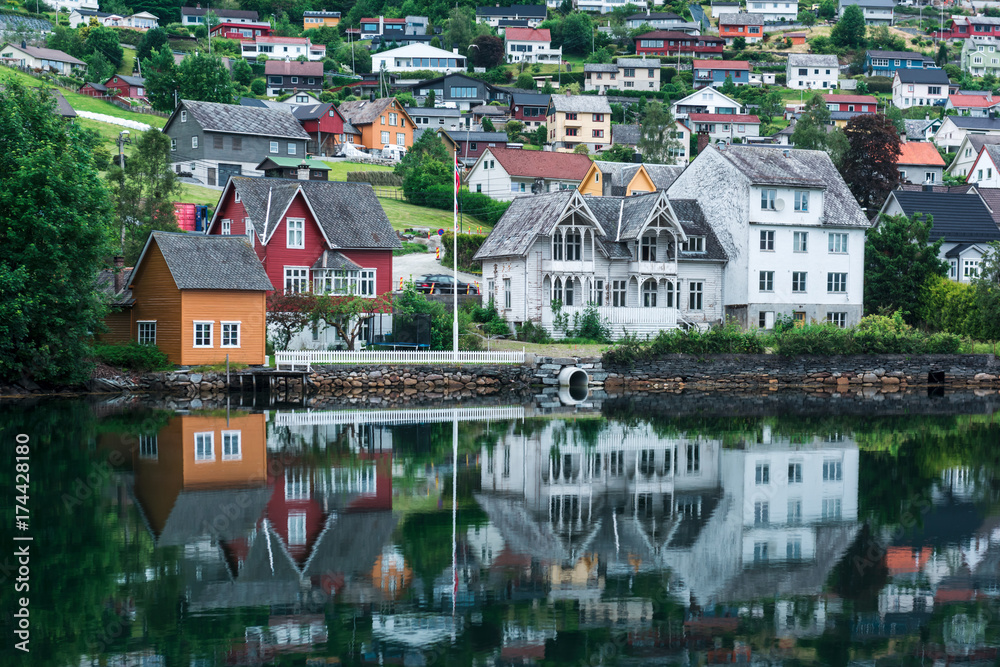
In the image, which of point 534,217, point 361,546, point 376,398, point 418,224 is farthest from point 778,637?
point 418,224

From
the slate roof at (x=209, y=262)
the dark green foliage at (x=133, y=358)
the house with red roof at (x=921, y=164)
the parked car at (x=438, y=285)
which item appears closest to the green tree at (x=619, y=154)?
the house with red roof at (x=921, y=164)

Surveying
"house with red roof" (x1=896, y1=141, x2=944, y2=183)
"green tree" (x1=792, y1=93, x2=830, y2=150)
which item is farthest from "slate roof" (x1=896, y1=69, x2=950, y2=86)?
"green tree" (x1=792, y1=93, x2=830, y2=150)

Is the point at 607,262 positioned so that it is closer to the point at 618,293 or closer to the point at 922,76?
the point at 618,293

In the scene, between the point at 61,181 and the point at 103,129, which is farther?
the point at 103,129

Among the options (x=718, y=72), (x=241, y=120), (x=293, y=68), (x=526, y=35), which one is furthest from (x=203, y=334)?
(x=526, y=35)

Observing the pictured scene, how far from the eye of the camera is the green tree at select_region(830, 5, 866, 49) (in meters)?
190

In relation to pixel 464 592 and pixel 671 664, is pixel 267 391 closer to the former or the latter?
pixel 464 592

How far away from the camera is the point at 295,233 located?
175 ft

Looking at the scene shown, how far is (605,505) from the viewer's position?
66.2ft

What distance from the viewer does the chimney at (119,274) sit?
48.7 metres

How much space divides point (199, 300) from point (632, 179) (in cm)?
4877

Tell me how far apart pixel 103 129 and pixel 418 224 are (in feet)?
105

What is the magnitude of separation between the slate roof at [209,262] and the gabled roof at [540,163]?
4859 cm

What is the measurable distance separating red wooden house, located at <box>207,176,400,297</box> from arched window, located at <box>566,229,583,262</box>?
9274mm
